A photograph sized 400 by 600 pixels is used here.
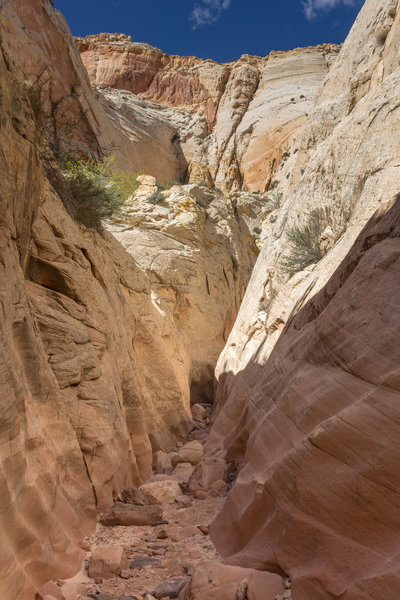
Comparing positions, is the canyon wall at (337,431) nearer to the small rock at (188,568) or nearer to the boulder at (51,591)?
the small rock at (188,568)

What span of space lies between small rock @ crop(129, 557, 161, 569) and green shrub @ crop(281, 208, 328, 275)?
744 centimetres

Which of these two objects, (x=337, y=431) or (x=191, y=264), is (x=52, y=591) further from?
(x=191, y=264)

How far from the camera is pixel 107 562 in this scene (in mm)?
4184

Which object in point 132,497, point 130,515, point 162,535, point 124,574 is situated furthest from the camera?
point 132,497

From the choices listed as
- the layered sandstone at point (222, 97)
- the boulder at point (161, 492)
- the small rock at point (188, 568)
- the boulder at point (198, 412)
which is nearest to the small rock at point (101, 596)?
the small rock at point (188, 568)

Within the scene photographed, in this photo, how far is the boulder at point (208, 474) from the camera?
6574 millimetres

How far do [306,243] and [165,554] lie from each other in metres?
7.91

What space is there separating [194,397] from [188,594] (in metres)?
13.1

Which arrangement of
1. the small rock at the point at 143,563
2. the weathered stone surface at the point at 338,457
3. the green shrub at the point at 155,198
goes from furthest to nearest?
the green shrub at the point at 155,198, the small rock at the point at 143,563, the weathered stone surface at the point at 338,457

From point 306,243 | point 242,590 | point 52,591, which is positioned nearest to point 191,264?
point 306,243

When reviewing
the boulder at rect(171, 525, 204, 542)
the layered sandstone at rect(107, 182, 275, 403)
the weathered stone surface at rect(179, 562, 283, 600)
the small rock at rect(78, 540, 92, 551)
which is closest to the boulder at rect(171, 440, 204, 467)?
the boulder at rect(171, 525, 204, 542)

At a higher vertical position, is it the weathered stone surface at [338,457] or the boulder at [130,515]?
the weathered stone surface at [338,457]

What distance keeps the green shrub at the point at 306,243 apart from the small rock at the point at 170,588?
304 inches

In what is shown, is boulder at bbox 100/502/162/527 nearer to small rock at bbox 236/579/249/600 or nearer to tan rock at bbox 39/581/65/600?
tan rock at bbox 39/581/65/600
